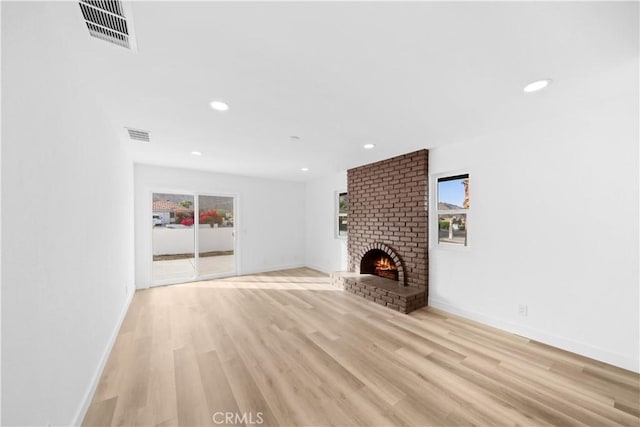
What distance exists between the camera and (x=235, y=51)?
58.7 inches

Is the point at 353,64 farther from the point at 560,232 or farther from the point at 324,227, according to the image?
the point at 324,227

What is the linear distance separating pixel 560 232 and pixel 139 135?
4922 millimetres

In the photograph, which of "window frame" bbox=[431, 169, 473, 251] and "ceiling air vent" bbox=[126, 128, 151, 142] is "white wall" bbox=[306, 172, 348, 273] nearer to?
"window frame" bbox=[431, 169, 473, 251]

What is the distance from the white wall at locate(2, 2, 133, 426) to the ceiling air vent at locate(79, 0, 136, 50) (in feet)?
0.37

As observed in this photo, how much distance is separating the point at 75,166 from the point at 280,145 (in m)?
2.17

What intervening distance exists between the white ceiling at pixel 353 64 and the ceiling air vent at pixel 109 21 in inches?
1.8

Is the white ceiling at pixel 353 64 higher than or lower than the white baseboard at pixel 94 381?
higher

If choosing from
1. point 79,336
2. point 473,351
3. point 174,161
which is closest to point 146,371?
point 79,336

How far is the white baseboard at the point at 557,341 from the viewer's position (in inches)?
84.2

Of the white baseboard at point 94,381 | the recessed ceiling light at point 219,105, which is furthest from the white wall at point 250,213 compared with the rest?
the recessed ceiling light at point 219,105

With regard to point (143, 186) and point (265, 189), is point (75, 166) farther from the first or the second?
point (265, 189)

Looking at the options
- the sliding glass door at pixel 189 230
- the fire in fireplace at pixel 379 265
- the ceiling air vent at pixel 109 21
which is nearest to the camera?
the ceiling air vent at pixel 109 21

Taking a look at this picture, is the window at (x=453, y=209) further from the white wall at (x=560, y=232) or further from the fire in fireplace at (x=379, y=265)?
the fire in fireplace at (x=379, y=265)

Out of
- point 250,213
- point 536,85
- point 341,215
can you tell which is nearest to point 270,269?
point 250,213
